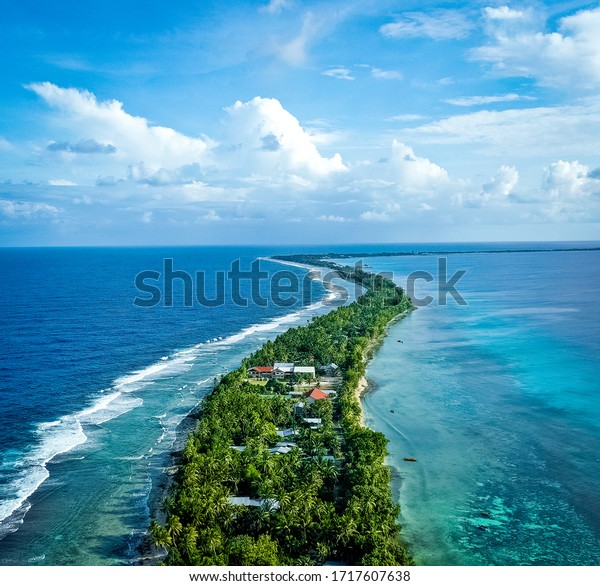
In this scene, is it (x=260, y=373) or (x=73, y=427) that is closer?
(x=73, y=427)

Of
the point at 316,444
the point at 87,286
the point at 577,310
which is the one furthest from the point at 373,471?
the point at 87,286

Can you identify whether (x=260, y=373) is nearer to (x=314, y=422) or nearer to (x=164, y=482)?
(x=314, y=422)

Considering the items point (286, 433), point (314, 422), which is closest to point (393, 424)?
point (314, 422)

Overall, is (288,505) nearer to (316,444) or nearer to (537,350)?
(316,444)

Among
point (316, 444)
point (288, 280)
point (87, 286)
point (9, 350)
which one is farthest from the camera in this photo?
point (288, 280)
